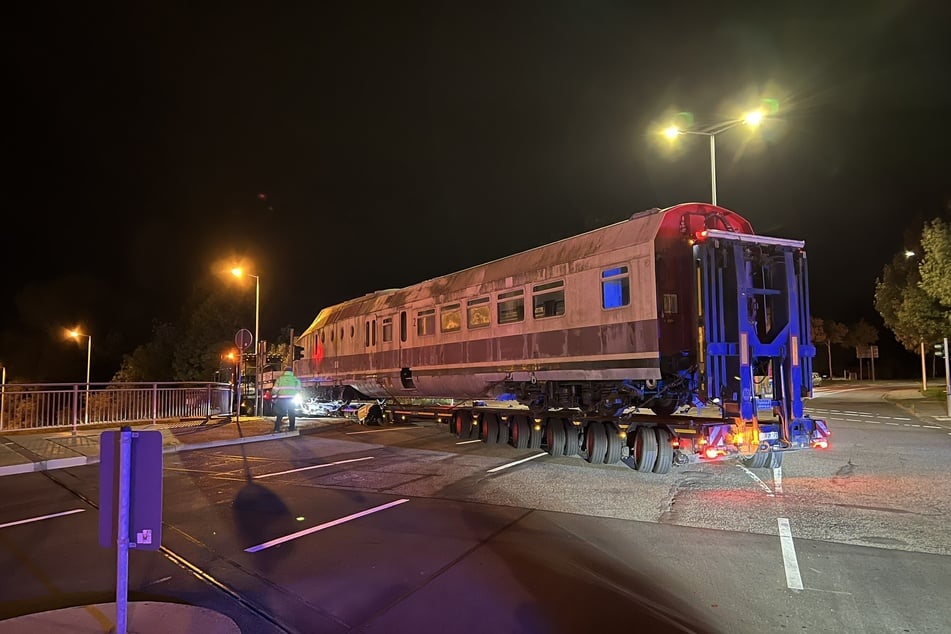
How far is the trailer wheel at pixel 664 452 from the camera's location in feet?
30.9

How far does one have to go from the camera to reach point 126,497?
145 inches

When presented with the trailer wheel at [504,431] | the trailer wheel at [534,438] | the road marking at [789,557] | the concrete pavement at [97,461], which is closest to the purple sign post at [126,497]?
the concrete pavement at [97,461]

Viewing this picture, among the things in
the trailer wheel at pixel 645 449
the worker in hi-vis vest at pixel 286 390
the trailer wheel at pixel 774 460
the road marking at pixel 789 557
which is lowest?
the road marking at pixel 789 557

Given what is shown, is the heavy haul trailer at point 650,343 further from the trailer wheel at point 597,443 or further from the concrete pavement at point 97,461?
the concrete pavement at point 97,461

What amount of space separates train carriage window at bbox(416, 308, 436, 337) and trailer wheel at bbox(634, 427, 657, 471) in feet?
22.3

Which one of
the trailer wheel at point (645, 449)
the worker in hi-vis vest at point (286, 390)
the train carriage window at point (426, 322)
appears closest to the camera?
the trailer wheel at point (645, 449)

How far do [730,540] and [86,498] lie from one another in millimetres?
8438

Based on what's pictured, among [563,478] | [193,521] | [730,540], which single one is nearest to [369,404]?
[563,478]

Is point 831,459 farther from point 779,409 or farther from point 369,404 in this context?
point 369,404

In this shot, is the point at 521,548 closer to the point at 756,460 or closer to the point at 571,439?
the point at 571,439

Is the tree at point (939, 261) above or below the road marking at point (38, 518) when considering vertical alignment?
above

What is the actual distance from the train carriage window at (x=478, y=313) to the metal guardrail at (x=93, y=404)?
34.6ft

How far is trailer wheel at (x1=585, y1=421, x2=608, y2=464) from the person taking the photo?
10.5 meters

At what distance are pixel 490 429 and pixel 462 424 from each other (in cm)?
111
